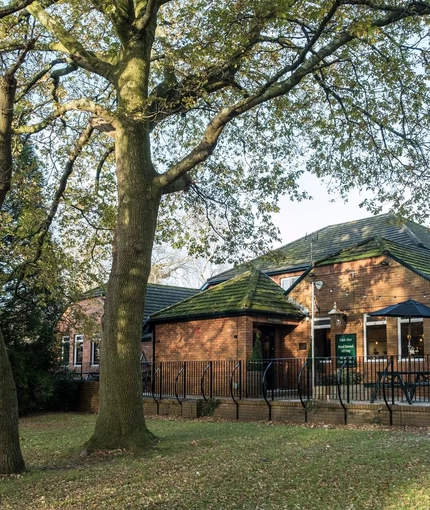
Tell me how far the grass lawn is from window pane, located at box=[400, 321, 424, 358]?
259 inches

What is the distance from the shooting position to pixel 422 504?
621cm

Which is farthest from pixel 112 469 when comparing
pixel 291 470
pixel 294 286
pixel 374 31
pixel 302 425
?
pixel 294 286

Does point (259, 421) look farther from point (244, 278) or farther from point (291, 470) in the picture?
point (244, 278)

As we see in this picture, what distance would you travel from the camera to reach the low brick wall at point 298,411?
12.4 metres

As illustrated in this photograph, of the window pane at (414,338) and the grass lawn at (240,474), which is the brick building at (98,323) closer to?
the grass lawn at (240,474)

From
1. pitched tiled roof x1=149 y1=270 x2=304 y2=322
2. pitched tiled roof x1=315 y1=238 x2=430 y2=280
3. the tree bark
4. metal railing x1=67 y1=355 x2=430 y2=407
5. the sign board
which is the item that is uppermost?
the tree bark

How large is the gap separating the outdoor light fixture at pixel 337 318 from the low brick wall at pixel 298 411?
543cm

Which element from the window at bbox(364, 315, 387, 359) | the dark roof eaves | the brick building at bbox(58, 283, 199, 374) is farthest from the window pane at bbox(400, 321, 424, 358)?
the brick building at bbox(58, 283, 199, 374)

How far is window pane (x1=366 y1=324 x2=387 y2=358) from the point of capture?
1891cm

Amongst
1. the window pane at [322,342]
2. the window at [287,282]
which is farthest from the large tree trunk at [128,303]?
the window at [287,282]

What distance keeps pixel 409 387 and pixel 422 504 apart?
817 centimetres

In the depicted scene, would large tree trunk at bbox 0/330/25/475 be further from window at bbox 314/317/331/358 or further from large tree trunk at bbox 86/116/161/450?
window at bbox 314/317/331/358

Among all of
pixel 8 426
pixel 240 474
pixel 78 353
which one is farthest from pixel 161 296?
pixel 240 474

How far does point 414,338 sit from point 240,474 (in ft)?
39.0
